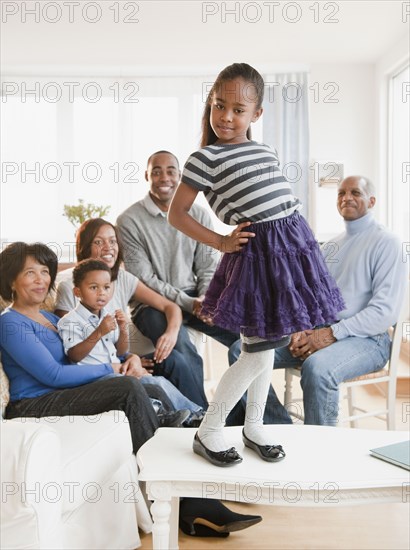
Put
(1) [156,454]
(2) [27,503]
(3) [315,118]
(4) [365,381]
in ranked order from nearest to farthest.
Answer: (2) [27,503], (1) [156,454], (4) [365,381], (3) [315,118]

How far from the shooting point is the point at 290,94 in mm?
7129

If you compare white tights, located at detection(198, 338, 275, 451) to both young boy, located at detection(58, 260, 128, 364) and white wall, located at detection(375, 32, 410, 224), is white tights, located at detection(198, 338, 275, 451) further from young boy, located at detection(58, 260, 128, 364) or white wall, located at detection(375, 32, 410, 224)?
white wall, located at detection(375, 32, 410, 224)

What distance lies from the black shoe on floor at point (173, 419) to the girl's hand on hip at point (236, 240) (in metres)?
0.91

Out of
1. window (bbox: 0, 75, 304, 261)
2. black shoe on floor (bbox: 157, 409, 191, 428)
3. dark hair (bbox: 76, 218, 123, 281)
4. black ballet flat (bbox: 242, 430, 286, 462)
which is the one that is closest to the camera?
black ballet flat (bbox: 242, 430, 286, 462)

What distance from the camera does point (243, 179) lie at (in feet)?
5.58

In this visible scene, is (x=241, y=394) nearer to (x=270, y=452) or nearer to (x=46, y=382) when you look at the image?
(x=270, y=452)

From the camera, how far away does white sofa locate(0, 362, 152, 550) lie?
1634 millimetres

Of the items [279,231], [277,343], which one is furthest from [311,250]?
[277,343]

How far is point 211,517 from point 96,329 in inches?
29.1

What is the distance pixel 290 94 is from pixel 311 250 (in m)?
5.67

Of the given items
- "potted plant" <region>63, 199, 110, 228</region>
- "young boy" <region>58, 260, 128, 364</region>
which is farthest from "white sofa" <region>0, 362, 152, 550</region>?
"potted plant" <region>63, 199, 110, 228</region>

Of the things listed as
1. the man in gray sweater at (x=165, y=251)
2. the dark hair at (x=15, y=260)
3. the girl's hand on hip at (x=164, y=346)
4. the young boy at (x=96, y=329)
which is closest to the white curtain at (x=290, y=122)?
the man in gray sweater at (x=165, y=251)

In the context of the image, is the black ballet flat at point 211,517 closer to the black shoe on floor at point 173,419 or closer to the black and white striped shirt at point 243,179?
the black shoe on floor at point 173,419

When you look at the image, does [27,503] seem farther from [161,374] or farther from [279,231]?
[161,374]
